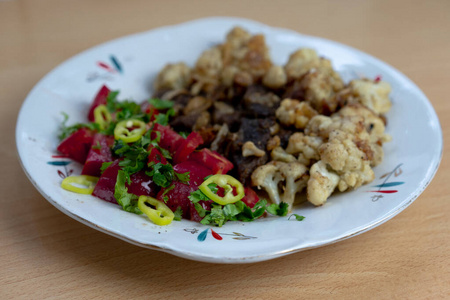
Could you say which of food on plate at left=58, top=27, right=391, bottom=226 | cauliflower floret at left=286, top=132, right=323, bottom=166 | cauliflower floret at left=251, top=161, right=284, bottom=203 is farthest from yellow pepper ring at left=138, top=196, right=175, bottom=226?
cauliflower floret at left=286, top=132, right=323, bottom=166

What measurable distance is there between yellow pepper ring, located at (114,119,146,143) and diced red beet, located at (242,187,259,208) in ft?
2.22

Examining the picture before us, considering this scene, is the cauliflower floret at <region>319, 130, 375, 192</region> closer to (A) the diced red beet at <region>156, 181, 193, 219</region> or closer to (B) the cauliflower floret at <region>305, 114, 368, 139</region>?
(B) the cauliflower floret at <region>305, 114, 368, 139</region>

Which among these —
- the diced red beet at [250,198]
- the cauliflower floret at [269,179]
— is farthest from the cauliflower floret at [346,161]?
the diced red beet at [250,198]

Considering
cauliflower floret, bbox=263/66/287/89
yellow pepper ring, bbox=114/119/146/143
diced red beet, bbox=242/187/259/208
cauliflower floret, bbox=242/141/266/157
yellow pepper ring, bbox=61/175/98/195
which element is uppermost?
cauliflower floret, bbox=263/66/287/89

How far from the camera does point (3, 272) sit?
2.24 meters

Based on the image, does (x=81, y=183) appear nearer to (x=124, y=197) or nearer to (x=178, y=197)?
(x=124, y=197)

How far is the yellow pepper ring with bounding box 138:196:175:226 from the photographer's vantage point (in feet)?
7.21

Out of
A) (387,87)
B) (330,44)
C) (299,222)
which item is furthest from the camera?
(330,44)

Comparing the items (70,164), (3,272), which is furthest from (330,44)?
(3,272)

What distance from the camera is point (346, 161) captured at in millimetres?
2453

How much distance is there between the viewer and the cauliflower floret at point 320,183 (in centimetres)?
238

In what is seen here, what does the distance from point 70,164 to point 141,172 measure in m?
0.55

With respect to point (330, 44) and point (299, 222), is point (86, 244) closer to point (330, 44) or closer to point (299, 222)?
point (299, 222)

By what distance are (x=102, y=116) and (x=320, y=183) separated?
4.99 ft
